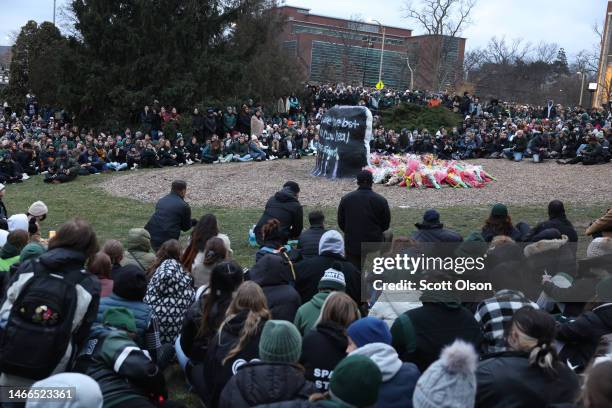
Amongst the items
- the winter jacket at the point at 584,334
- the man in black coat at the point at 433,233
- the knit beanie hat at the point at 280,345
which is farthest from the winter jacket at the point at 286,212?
the knit beanie hat at the point at 280,345

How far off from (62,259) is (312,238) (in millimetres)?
3657

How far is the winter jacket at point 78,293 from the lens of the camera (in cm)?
450

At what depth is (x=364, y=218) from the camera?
8531 mm

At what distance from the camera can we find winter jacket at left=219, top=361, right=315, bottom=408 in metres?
3.85

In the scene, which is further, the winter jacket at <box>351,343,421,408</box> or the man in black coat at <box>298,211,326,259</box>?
the man in black coat at <box>298,211,326,259</box>

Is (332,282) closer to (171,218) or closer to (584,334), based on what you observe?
(584,334)

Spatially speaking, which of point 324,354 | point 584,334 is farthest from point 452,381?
point 584,334

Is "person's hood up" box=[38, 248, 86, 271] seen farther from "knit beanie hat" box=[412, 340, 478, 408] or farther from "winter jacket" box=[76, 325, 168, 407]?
"knit beanie hat" box=[412, 340, 478, 408]

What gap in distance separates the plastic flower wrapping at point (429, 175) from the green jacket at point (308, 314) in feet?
44.3

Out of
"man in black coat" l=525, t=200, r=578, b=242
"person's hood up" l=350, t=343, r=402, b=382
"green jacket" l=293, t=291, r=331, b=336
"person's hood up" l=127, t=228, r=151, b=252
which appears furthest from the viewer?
"man in black coat" l=525, t=200, r=578, b=242

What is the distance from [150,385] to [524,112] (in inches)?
1340

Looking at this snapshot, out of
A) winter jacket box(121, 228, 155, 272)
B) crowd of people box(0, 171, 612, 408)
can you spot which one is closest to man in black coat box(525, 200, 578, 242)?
crowd of people box(0, 171, 612, 408)

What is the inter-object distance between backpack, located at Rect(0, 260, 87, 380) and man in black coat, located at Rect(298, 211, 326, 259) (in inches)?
139

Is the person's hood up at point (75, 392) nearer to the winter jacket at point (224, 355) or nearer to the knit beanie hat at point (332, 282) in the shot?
the winter jacket at point (224, 355)
